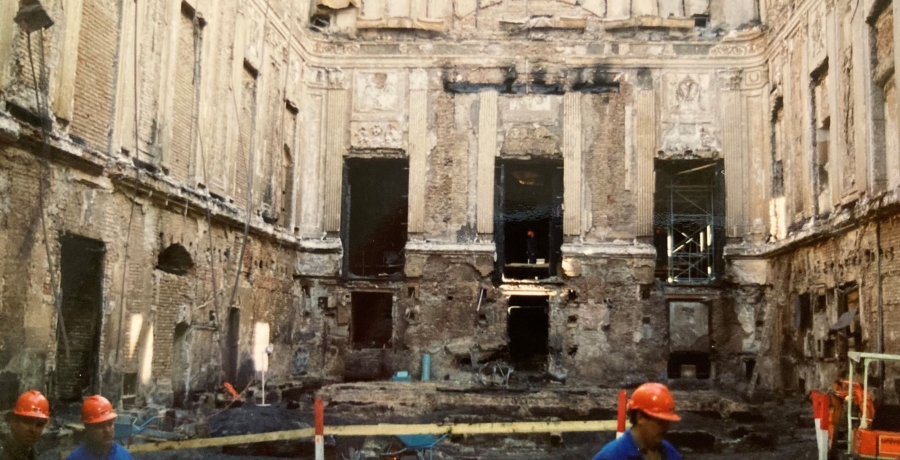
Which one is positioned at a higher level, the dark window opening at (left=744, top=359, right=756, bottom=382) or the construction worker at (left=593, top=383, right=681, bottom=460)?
the construction worker at (left=593, top=383, right=681, bottom=460)

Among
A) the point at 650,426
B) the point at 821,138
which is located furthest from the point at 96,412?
the point at 821,138

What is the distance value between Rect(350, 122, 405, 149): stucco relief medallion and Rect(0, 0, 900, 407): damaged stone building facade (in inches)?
1.4

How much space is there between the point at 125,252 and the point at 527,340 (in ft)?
44.5

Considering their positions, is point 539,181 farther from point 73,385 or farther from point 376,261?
A: point 73,385

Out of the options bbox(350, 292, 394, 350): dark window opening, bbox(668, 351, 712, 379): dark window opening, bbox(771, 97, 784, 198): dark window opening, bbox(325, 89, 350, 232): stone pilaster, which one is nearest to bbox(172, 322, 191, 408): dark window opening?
bbox(325, 89, 350, 232): stone pilaster

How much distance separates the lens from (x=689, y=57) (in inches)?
782

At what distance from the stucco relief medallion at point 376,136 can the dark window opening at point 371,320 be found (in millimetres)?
3827

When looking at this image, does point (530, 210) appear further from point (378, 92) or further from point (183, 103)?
point (183, 103)

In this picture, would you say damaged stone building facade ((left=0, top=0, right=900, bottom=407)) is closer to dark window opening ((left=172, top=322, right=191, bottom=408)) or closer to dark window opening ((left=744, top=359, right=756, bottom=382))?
dark window opening ((left=744, top=359, right=756, bottom=382))

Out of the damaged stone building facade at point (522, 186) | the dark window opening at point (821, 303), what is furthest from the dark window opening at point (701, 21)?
the dark window opening at point (821, 303)

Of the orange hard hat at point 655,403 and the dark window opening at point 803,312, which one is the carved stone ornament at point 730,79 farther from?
the orange hard hat at point 655,403

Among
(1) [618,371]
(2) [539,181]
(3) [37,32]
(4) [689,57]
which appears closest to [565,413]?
(1) [618,371]

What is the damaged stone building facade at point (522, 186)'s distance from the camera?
1591 centimetres

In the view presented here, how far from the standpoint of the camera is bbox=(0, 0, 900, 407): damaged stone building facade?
15.9 metres
